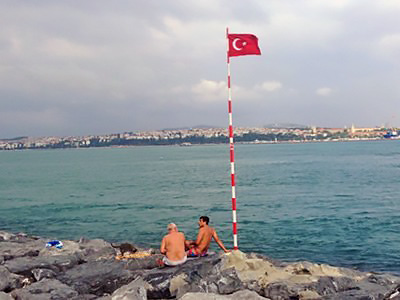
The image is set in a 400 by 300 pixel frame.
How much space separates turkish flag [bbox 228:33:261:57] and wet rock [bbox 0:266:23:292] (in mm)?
7726

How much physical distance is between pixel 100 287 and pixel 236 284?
9.30 feet

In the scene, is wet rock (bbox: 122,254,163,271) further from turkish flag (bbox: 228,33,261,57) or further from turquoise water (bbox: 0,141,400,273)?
turquoise water (bbox: 0,141,400,273)

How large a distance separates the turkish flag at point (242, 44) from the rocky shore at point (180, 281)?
539 centimetres

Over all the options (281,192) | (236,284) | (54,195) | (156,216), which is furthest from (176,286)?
(54,195)

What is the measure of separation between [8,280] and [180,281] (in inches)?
150

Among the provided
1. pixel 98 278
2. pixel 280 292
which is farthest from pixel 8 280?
pixel 280 292

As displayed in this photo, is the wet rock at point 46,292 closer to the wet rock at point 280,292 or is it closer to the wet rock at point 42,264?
the wet rock at point 42,264

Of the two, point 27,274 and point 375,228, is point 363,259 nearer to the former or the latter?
point 375,228

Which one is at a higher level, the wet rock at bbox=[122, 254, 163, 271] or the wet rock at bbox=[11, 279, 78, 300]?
the wet rock at bbox=[11, 279, 78, 300]

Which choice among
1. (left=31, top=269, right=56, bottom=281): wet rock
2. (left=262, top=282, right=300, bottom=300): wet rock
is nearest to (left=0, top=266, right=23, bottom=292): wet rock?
(left=31, top=269, right=56, bottom=281): wet rock

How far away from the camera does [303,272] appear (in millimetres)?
11844

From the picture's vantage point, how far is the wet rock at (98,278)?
9375 millimetres

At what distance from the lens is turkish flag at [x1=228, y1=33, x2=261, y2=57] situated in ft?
40.9

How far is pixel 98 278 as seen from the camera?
31.8 feet
